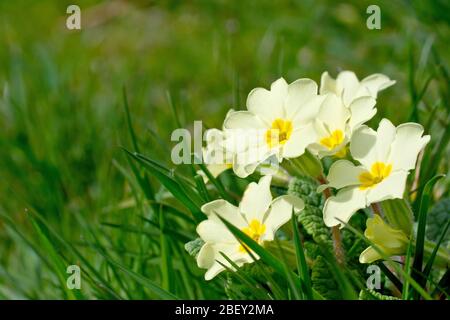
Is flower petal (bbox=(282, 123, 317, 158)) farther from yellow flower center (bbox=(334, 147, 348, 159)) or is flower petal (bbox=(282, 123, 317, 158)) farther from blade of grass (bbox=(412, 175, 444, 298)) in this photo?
blade of grass (bbox=(412, 175, 444, 298))

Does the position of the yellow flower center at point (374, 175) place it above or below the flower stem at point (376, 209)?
above

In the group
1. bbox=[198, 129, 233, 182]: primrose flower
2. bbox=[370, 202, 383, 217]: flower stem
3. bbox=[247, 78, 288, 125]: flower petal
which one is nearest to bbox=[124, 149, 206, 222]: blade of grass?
bbox=[198, 129, 233, 182]: primrose flower

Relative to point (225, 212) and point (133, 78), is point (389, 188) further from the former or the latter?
point (133, 78)

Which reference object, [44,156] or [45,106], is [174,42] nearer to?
[45,106]

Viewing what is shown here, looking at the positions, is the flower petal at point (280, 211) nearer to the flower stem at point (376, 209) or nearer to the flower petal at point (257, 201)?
the flower petal at point (257, 201)

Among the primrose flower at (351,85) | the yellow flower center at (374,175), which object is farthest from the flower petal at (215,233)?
the primrose flower at (351,85)

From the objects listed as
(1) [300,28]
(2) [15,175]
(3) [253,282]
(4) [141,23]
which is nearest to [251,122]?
(3) [253,282]

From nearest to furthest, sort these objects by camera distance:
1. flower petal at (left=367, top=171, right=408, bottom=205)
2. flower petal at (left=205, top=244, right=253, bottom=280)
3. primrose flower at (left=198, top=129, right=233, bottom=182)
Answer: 1. flower petal at (left=367, top=171, right=408, bottom=205)
2. flower petal at (left=205, top=244, right=253, bottom=280)
3. primrose flower at (left=198, top=129, right=233, bottom=182)
